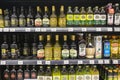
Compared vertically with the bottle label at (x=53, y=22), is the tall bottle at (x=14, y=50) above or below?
below

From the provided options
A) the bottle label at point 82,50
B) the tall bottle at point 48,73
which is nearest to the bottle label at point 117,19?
the bottle label at point 82,50

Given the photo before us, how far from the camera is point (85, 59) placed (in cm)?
298

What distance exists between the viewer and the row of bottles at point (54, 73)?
9.88 feet

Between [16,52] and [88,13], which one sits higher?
[88,13]

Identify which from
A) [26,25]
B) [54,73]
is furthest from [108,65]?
[26,25]

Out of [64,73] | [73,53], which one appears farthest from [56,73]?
[73,53]

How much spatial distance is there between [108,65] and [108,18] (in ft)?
2.38

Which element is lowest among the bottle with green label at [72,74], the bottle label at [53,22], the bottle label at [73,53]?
the bottle with green label at [72,74]

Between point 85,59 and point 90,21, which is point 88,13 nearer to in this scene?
point 90,21

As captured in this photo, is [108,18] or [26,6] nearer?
[108,18]

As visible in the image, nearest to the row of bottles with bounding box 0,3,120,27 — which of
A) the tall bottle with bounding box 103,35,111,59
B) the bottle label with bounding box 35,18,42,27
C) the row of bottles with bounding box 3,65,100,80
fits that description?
the bottle label with bounding box 35,18,42,27

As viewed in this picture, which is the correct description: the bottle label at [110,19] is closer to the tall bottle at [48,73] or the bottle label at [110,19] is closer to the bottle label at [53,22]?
the bottle label at [53,22]

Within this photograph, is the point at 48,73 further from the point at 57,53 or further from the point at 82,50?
the point at 82,50

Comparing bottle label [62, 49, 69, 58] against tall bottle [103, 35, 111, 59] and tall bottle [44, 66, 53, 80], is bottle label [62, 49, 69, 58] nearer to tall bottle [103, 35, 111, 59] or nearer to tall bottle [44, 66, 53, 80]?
tall bottle [44, 66, 53, 80]
